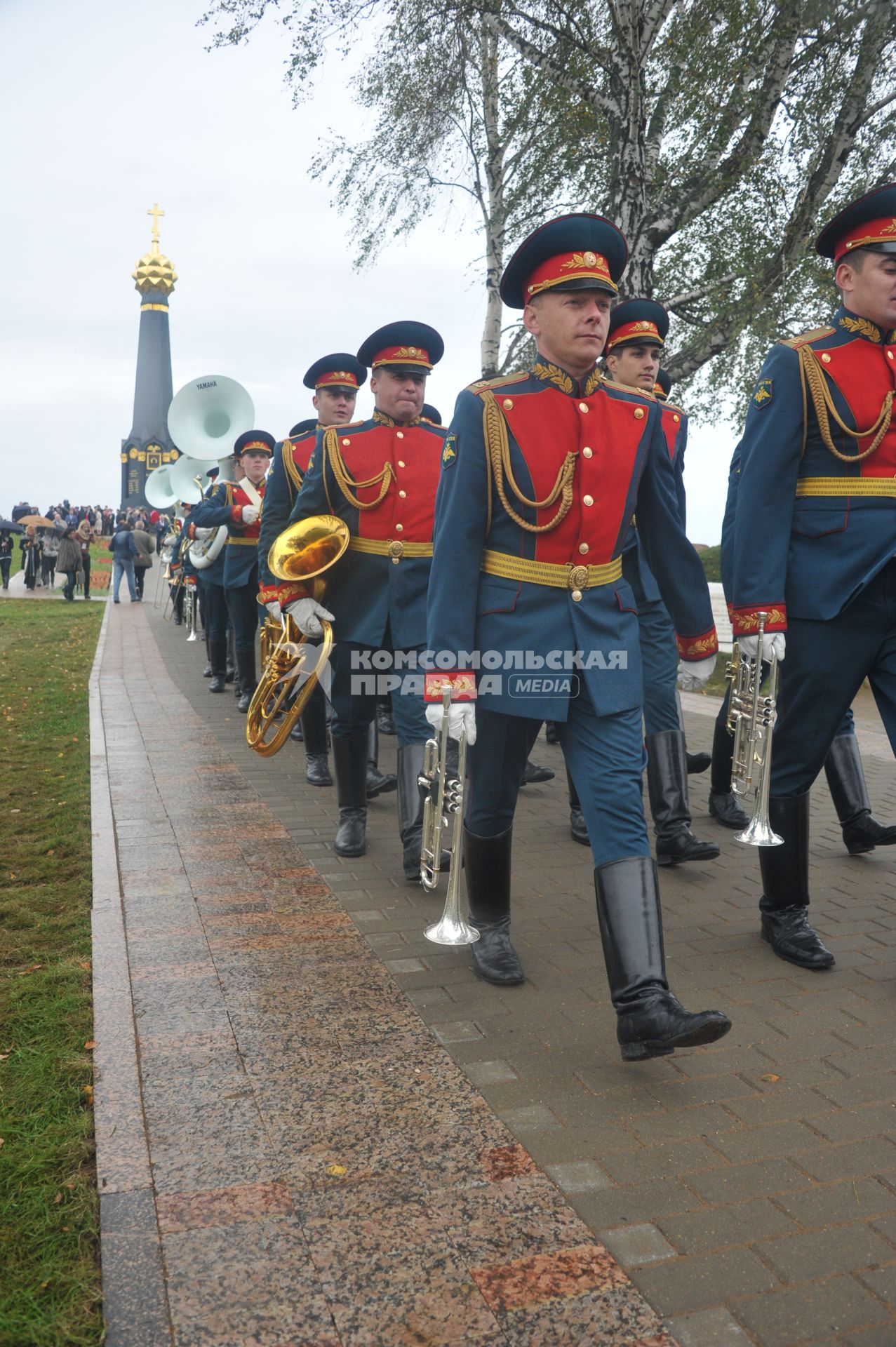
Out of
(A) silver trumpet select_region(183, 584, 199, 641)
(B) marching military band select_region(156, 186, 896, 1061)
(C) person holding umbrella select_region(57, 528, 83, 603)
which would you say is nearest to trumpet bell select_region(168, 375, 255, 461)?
(A) silver trumpet select_region(183, 584, 199, 641)

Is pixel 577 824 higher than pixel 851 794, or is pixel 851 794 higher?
pixel 851 794

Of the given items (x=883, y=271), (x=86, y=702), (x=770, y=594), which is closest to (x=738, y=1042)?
(x=770, y=594)

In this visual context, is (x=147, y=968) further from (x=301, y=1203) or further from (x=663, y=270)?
(x=663, y=270)

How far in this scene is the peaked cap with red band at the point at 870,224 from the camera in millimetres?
3422

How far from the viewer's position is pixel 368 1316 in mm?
2051

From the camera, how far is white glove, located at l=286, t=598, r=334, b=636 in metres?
5.07

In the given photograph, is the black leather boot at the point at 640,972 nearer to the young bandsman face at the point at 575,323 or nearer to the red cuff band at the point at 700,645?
the red cuff band at the point at 700,645

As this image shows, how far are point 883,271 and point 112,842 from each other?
12.6 feet

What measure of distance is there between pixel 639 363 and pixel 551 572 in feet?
8.11

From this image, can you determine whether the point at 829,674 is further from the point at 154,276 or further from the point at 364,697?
the point at 154,276

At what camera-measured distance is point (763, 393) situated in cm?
360

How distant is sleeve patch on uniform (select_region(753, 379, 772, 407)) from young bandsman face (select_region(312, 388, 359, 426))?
345 centimetres

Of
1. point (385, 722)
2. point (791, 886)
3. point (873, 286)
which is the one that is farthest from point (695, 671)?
point (385, 722)

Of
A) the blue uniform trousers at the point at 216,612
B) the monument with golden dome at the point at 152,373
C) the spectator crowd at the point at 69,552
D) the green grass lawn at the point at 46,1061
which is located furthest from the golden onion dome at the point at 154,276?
the green grass lawn at the point at 46,1061
